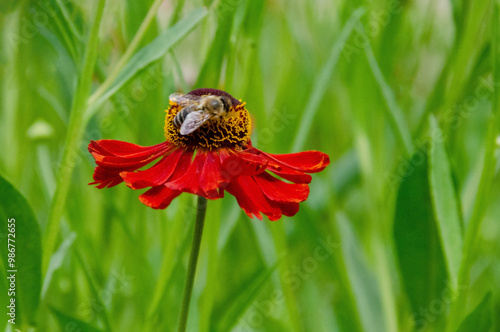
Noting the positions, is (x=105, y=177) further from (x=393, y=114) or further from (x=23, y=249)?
(x=393, y=114)

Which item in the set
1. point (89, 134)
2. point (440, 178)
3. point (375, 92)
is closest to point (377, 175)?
point (375, 92)

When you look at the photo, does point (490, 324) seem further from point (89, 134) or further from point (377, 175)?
point (89, 134)

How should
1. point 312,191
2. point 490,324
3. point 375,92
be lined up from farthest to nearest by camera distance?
1. point 312,191
2. point 375,92
3. point 490,324

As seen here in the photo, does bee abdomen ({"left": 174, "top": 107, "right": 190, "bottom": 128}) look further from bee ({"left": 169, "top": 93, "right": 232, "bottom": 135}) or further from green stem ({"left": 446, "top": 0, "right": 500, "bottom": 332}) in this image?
green stem ({"left": 446, "top": 0, "right": 500, "bottom": 332})

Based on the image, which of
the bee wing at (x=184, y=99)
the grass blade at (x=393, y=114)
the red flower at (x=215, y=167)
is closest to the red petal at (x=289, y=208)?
the red flower at (x=215, y=167)

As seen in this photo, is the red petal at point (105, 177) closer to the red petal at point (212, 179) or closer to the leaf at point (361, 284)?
the red petal at point (212, 179)

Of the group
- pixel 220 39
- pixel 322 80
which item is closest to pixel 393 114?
pixel 322 80

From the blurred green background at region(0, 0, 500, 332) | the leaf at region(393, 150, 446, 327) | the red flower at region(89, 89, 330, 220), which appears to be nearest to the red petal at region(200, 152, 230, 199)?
the red flower at region(89, 89, 330, 220)
